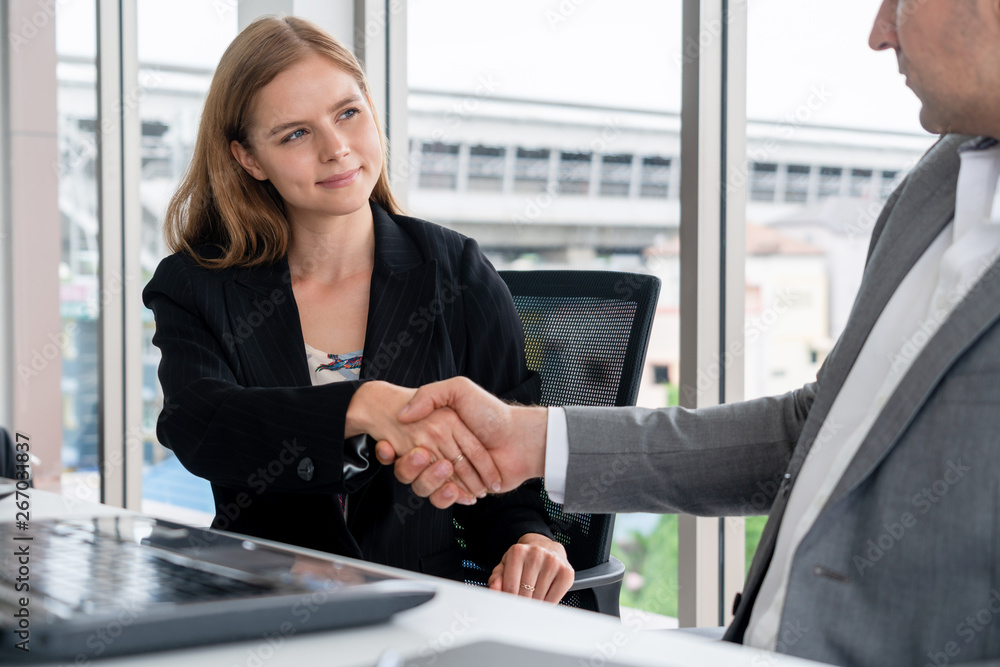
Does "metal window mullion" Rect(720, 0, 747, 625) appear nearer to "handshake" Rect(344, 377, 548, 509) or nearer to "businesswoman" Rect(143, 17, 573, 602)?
"businesswoman" Rect(143, 17, 573, 602)

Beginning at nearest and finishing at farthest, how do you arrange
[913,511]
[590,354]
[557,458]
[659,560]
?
[913,511]
[557,458]
[590,354]
[659,560]

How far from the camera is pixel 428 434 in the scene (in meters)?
1.31

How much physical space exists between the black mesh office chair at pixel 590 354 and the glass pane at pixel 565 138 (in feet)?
1.10

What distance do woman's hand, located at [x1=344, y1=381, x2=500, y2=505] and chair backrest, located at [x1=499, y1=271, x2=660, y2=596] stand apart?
198 millimetres

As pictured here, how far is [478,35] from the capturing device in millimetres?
2408

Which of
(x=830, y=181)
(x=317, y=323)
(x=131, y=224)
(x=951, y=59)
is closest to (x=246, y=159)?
(x=317, y=323)

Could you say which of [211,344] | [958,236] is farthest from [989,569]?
[211,344]

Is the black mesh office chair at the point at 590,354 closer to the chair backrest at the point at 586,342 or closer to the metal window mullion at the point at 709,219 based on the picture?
the chair backrest at the point at 586,342

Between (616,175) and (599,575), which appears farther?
(616,175)

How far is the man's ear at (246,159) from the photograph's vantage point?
1.76 meters

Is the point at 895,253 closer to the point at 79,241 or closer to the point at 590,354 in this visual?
the point at 590,354

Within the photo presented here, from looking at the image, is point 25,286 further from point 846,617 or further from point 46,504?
point 846,617

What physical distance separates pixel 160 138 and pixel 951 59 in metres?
3.25

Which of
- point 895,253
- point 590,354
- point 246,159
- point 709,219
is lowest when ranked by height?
point 590,354
